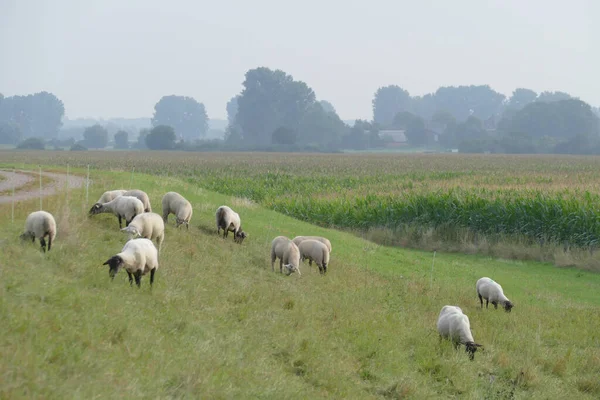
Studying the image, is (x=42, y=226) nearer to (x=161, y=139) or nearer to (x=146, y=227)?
(x=146, y=227)

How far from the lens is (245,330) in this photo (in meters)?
12.1

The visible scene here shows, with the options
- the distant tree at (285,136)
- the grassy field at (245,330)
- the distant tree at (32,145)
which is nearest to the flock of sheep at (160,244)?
the grassy field at (245,330)

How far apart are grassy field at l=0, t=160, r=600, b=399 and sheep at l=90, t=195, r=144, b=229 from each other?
1.36ft

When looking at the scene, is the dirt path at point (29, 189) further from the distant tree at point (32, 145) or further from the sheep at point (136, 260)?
the distant tree at point (32, 145)

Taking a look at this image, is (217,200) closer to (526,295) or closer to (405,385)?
(526,295)

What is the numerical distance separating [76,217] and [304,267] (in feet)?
22.1

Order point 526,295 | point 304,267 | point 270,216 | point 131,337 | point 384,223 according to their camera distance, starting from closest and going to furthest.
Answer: point 131,337
point 304,267
point 526,295
point 270,216
point 384,223

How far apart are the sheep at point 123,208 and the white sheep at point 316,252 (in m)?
5.03

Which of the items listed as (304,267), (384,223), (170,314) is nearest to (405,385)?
(170,314)

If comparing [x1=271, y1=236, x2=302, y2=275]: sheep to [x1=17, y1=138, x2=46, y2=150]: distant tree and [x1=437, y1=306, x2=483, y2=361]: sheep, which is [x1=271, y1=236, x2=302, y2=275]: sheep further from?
[x1=17, y1=138, x2=46, y2=150]: distant tree

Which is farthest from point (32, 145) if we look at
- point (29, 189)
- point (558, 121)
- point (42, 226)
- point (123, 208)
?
point (42, 226)

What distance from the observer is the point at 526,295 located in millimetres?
22281

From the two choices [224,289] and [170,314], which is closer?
[170,314]

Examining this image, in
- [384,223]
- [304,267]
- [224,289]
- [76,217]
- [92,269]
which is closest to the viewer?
[92,269]
